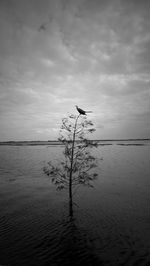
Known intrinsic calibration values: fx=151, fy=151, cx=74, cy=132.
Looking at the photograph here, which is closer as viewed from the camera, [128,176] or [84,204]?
[84,204]

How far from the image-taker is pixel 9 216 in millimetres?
12516

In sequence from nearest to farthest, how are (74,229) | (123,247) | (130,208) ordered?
1. (123,247)
2. (74,229)
3. (130,208)

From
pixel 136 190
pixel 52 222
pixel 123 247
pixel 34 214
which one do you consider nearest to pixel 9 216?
pixel 34 214

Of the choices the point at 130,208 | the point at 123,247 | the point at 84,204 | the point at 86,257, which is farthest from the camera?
the point at 84,204

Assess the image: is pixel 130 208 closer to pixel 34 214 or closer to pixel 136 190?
pixel 136 190

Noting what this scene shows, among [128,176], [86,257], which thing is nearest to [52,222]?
[86,257]

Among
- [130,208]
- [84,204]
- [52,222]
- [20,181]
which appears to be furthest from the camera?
[20,181]

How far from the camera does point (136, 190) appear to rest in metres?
18.0

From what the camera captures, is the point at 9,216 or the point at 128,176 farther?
the point at 128,176

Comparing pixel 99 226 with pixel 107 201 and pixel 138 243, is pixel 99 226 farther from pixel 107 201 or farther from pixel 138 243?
pixel 107 201

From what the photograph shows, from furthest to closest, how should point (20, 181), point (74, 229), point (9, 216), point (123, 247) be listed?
point (20, 181)
point (9, 216)
point (74, 229)
point (123, 247)

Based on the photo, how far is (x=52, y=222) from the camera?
11602mm

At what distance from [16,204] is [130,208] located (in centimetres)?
1095

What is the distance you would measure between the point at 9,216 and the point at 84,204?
22.4ft
